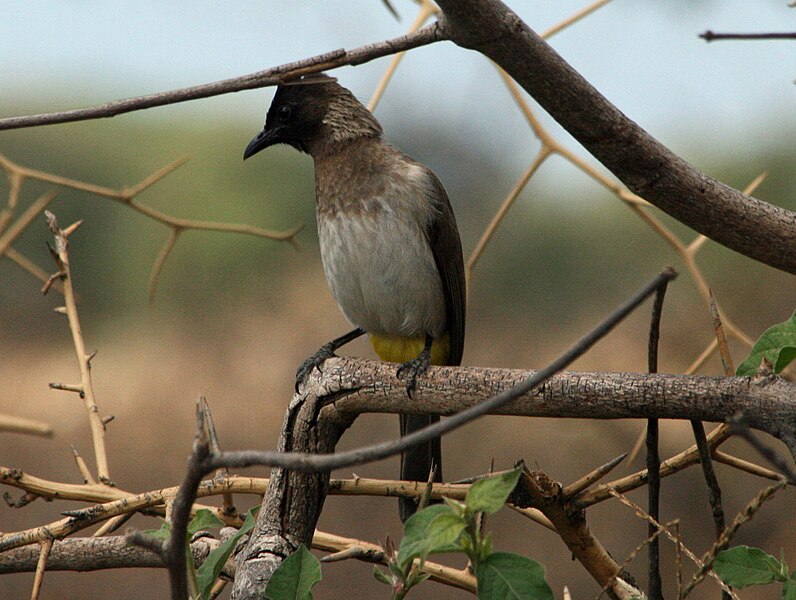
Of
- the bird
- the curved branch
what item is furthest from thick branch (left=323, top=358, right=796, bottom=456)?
the bird

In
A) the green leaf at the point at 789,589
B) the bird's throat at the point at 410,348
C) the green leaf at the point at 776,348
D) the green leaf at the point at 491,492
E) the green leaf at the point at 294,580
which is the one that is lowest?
the bird's throat at the point at 410,348

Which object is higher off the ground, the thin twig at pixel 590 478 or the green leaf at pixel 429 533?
the green leaf at pixel 429 533

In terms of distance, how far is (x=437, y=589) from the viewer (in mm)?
2943

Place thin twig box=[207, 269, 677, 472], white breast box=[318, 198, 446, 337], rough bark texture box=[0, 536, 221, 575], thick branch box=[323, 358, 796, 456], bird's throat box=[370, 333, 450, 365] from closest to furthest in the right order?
1. thin twig box=[207, 269, 677, 472]
2. thick branch box=[323, 358, 796, 456]
3. rough bark texture box=[0, 536, 221, 575]
4. white breast box=[318, 198, 446, 337]
5. bird's throat box=[370, 333, 450, 365]

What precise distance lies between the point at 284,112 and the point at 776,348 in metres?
1.17

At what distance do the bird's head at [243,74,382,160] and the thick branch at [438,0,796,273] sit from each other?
3.19 ft

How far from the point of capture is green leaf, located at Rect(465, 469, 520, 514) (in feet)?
A: 1.58

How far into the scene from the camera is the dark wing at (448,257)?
1.48 metres

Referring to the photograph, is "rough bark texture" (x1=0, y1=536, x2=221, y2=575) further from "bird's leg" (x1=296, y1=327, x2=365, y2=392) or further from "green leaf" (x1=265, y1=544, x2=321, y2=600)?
"bird's leg" (x1=296, y1=327, x2=365, y2=392)

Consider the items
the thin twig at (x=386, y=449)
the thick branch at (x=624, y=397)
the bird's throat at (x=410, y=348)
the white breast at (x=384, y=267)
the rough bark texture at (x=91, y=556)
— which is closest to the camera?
the thin twig at (x=386, y=449)

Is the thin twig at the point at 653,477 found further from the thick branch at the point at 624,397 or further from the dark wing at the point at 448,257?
the dark wing at the point at 448,257

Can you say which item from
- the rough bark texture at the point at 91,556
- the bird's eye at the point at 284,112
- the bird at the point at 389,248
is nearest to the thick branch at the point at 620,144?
the rough bark texture at the point at 91,556

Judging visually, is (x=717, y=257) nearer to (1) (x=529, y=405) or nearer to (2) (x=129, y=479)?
(2) (x=129, y=479)

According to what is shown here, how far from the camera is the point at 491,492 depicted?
1.61 ft
